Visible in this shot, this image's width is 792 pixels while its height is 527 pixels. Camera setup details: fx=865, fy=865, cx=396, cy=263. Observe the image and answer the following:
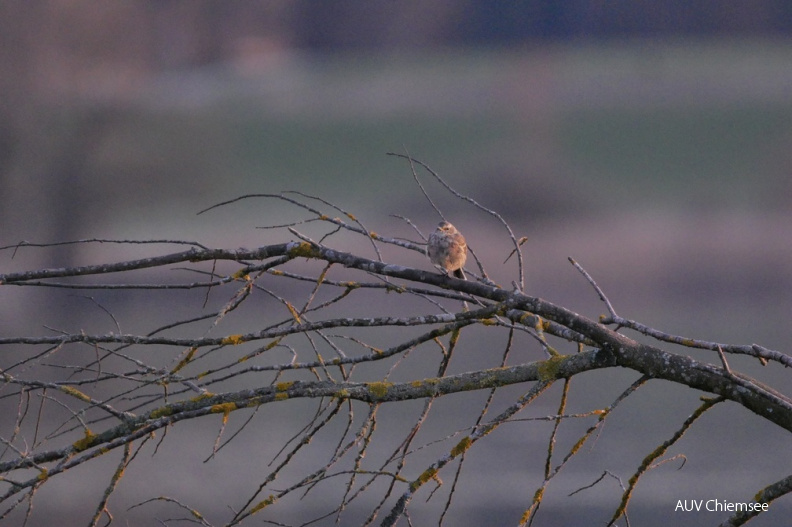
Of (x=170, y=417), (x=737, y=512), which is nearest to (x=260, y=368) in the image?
(x=170, y=417)

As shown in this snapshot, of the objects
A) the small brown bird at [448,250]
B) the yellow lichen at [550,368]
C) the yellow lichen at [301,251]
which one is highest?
the small brown bird at [448,250]

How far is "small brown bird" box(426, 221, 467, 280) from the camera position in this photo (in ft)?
15.2

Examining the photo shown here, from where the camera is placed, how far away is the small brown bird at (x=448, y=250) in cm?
462

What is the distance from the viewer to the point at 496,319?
298 centimetres

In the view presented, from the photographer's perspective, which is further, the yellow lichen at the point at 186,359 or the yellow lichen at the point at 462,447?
the yellow lichen at the point at 186,359

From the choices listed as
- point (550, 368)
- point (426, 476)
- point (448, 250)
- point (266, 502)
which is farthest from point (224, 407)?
point (448, 250)

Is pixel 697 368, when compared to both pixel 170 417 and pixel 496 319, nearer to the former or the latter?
pixel 496 319

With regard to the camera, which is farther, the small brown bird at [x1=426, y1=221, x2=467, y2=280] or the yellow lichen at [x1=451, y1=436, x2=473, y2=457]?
the small brown bird at [x1=426, y1=221, x2=467, y2=280]

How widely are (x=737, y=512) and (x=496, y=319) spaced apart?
962 mm

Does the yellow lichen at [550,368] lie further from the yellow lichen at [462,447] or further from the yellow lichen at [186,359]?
the yellow lichen at [186,359]

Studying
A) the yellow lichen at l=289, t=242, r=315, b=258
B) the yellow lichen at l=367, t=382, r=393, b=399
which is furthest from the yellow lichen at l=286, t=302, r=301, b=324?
the yellow lichen at l=367, t=382, r=393, b=399

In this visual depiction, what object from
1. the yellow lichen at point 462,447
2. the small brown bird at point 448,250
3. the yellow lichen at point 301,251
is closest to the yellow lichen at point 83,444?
the yellow lichen at point 301,251

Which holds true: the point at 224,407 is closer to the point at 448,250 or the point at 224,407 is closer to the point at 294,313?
the point at 294,313

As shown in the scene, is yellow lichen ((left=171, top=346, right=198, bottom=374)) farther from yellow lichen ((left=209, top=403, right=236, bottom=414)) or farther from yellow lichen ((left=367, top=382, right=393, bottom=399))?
yellow lichen ((left=367, top=382, right=393, bottom=399))
